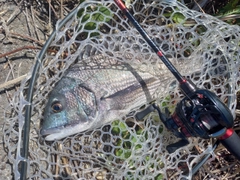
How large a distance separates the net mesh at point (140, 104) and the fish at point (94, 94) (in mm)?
46

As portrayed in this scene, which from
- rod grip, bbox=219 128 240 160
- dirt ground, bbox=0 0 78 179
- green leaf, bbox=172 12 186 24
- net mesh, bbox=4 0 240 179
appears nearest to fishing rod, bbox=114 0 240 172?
rod grip, bbox=219 128 240 160

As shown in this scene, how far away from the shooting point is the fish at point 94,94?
2.49 m

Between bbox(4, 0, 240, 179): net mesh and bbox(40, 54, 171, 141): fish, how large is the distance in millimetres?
46

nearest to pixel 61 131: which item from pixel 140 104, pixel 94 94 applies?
pixel 94 94

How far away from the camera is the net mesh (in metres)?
2.48

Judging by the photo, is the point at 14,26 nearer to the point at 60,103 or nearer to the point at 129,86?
the point at 60,103

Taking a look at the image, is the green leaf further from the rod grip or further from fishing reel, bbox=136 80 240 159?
the rod grip

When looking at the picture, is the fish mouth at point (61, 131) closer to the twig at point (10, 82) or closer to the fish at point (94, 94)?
the fish at point (94, 94)

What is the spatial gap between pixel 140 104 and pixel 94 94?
301 millimetres

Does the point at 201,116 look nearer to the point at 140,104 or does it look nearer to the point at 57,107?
the point at 140,104

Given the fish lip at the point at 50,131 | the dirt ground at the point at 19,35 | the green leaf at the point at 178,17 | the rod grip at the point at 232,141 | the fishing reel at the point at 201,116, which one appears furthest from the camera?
the dirt ground at the point at 19,35

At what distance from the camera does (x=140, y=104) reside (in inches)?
102

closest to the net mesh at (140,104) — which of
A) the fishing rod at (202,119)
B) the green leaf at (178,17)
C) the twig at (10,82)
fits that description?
the green leaf at (178,17)

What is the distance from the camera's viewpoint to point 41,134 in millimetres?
2518
